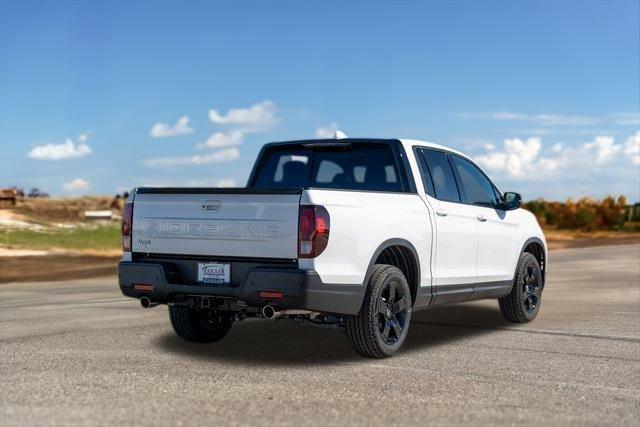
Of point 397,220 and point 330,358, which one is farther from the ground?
point 397,220

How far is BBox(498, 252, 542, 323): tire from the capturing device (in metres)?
10.1

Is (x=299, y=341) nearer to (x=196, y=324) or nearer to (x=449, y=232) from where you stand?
(x=196, y=324)

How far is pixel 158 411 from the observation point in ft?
18.2

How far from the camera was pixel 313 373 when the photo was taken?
6906 mm

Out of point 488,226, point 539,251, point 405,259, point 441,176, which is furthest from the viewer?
point 539,251

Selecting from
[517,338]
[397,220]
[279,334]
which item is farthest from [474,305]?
[397,220]

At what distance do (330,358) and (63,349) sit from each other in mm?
2623

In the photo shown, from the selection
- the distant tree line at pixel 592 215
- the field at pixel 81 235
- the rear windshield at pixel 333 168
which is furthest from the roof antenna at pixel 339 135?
the distant tree line at pixel 592 215

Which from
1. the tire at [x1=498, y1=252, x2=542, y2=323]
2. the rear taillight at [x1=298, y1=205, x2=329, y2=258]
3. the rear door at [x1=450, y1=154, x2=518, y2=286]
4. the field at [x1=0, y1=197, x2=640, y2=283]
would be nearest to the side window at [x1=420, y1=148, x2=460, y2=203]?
the rear door at [x1=450, y1=154, x2=518, y2=286]

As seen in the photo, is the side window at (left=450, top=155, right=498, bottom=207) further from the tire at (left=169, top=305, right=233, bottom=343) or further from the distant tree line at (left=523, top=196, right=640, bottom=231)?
the distant tree line at (left=523, top=196, right=640, bottom=231)

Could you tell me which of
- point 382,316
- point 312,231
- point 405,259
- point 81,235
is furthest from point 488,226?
point 81,235

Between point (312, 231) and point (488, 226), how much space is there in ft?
10.9

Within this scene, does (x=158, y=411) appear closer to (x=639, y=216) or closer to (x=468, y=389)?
(x=468, y=389)

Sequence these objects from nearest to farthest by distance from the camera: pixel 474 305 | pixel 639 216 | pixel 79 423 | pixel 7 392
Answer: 1. pixel 79 423
2. pixel 7 392
3. pixel 474 305
4. pixel 639 216
